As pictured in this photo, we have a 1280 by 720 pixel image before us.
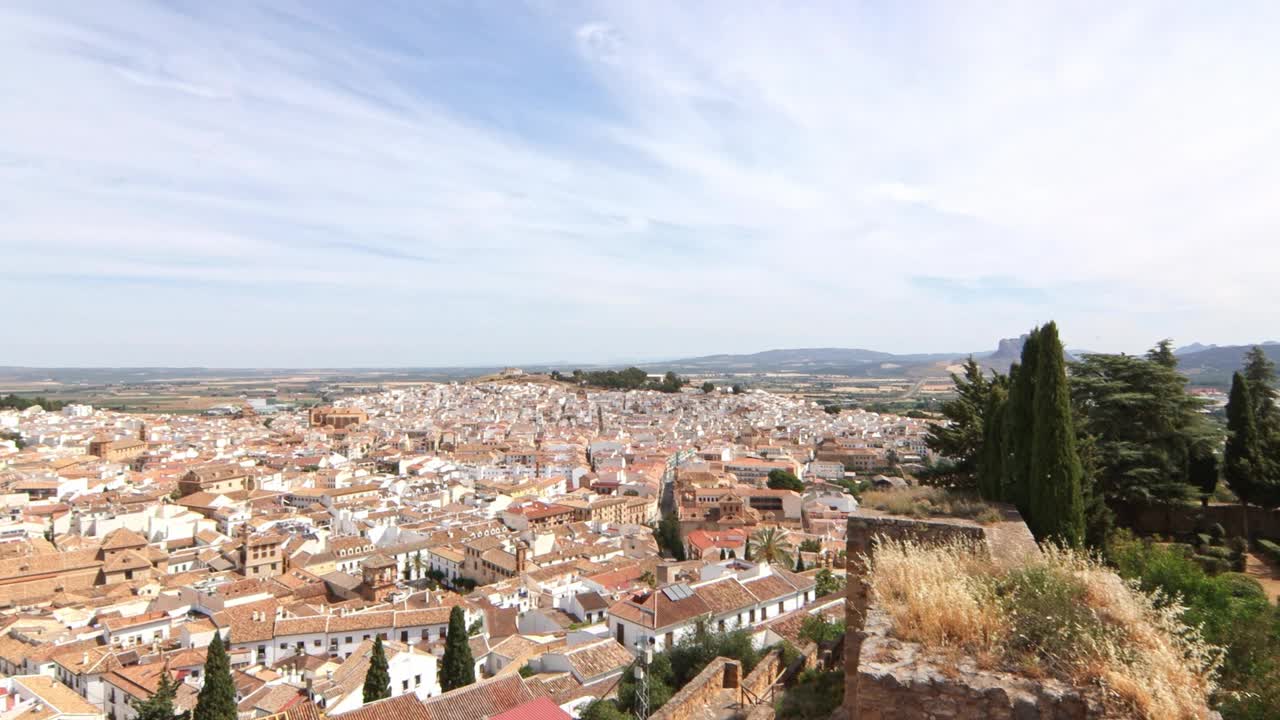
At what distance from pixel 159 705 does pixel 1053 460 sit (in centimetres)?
1846

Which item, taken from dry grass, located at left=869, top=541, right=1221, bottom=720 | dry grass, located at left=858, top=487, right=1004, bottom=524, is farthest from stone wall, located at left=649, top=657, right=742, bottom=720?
dry grass, located at left=869, top=541, right=1221, bottom=720

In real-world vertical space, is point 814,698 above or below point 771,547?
above

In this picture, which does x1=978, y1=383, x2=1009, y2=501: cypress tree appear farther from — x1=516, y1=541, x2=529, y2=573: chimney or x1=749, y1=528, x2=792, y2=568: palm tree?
x1=516, y1=541, x2=529, y2=573: chimney

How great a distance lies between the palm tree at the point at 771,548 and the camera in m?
28.2

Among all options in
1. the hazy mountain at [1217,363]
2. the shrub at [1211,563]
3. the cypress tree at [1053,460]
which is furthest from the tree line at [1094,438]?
the hazy mountain at [1217,363]

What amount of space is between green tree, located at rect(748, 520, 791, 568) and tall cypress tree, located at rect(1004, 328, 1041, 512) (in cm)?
1881

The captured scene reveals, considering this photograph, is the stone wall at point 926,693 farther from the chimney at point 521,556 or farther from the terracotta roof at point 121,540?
the terracotta roof at point 121,540

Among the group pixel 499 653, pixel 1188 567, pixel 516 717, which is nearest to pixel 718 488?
pixel 499 653

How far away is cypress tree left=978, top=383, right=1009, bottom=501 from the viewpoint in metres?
9.40

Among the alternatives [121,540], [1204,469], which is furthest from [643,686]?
[121,540]

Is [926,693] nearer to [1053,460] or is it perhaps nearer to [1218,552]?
[1053,460]

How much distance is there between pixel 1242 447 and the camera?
1220 centimetres

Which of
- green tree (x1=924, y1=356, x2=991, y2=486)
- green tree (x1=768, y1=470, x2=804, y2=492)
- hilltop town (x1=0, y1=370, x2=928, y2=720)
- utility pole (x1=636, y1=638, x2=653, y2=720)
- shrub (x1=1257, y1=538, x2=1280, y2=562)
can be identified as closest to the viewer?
shrub (x1=1257, y1=538, x2=1280, y2=562)

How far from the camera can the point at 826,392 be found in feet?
474
